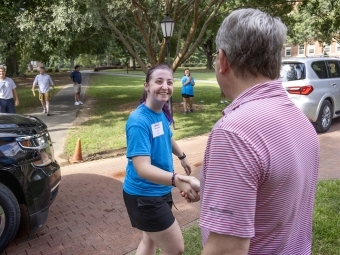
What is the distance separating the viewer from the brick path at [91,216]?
363 cm

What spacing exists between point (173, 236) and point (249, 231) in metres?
1.43

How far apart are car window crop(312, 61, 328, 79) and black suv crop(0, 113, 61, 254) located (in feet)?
24.0

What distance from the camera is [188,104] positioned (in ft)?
42.7

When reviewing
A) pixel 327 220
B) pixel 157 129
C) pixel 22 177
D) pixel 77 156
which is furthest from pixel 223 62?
pixel 77 156

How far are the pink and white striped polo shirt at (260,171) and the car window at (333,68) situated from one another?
9.02 metres

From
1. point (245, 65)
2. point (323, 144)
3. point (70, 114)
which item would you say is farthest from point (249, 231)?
point (70, 114)

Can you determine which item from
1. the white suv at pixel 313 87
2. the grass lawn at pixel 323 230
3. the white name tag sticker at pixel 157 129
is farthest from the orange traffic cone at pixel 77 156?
the white suv at pixel 313 87

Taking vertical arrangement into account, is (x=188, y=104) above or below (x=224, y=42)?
below

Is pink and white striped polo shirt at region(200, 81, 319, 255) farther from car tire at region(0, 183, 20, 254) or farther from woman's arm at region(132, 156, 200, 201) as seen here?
car tire at region(0, 183, 20, 254)

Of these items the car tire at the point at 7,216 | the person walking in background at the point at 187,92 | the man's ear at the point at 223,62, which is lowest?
the car tire at the point at 7,216

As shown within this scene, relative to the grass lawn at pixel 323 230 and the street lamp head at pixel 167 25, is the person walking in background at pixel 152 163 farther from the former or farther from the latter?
the street lamp head at pixel 167 25

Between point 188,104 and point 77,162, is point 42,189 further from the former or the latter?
point 188,104

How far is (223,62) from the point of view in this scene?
1231 millimetres

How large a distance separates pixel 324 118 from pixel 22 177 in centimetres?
785
